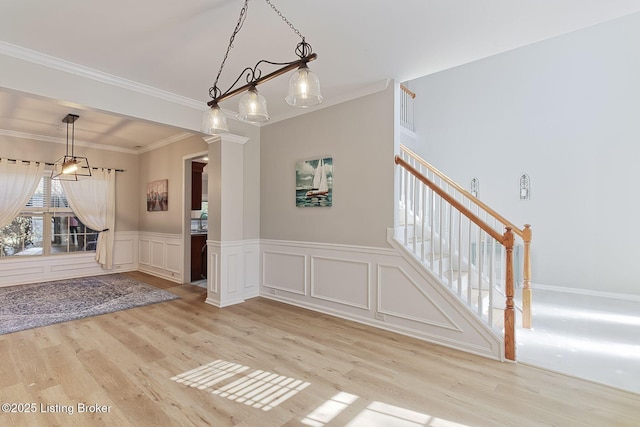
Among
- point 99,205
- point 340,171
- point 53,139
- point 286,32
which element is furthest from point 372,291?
point 53,139

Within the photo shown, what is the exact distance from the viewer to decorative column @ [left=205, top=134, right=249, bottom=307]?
4.26 m

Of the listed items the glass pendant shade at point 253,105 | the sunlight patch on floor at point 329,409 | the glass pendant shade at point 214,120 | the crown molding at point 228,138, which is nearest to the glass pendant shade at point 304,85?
the glass pendant shade at point 253,105

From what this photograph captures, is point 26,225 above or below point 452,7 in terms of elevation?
below

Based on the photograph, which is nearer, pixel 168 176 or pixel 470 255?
pixel 470 255

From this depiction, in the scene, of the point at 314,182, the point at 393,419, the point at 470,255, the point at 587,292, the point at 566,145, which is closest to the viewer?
the point at 393,419

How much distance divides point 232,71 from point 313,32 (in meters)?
1.08

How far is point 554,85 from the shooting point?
502 centimetres

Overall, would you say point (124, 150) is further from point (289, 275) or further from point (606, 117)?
point (606, 117)

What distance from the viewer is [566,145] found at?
4891 mm

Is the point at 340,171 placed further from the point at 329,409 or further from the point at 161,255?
the point at 161,255

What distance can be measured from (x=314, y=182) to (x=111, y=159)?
5.03 metres

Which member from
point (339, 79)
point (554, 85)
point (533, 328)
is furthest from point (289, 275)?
point (554, 85)

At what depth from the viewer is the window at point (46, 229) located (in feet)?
17.9

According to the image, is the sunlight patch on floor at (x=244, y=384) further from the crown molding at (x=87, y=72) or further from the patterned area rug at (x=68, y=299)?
the crown molding at (x=87, y=72)
